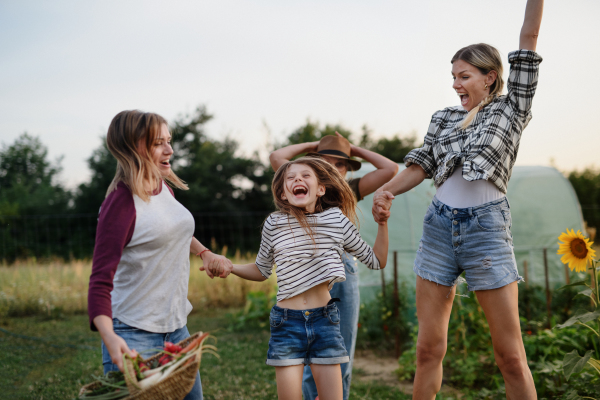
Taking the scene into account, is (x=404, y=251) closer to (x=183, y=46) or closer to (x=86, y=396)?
(x=183, y=46)

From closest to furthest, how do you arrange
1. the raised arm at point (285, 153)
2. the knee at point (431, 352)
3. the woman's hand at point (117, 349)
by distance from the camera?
the woman's hand at point (117, 349) < the knee at point (431, 352) < the raised arm at point (285, 153)

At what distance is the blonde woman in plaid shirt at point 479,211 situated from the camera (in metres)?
2.12

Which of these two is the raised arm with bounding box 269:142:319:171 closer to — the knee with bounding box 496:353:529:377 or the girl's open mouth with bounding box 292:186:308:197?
the girl's open mouth with bounding box 292:186:308:197

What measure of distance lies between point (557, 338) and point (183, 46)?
23.2 feet

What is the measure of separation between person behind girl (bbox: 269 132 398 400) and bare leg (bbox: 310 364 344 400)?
68cm

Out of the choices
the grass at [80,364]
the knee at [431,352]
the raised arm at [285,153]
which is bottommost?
the grass at [80,364]

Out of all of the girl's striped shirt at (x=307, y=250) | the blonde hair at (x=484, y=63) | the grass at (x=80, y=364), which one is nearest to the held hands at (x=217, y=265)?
the girl's striped shirt at (x=307, y=250)

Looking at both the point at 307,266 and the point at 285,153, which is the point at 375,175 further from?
the point at 307,266

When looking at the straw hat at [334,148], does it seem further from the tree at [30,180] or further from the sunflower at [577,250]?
the tree at [30,180]

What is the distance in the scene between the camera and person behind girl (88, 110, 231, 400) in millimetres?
1855

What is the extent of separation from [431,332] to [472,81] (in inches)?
49.3

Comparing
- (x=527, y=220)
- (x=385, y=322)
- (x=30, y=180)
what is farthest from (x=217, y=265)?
(x=30, y=180)

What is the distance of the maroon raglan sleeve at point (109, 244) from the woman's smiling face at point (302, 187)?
2.77 ft

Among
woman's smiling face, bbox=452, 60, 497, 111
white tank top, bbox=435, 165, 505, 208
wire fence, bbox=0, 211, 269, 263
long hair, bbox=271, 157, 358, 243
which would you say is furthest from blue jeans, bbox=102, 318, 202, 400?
wire fence, bbox=0, 211, 269, 263
